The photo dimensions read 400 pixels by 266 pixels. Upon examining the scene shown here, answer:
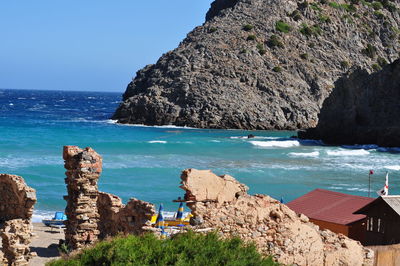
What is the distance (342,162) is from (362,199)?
3206 centimetres

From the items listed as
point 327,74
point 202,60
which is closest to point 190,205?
point 202,60

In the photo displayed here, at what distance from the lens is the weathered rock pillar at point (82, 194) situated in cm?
1764

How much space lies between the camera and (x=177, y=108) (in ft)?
266

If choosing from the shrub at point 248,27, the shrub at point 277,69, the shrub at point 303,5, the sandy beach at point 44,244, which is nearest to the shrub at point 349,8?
the shrub at point 303,5

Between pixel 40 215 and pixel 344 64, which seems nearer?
pixel 40 215

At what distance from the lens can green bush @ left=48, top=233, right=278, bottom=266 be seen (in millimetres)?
10414

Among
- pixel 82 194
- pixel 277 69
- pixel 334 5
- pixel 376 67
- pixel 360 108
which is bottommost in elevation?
pixel 82 194

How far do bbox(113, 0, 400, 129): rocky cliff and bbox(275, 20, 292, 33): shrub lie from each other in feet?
0.64

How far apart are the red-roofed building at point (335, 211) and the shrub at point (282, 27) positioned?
7598cm

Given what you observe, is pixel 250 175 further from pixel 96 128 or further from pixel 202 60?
pixel 202 60

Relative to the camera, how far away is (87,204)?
A: 18.0 meters

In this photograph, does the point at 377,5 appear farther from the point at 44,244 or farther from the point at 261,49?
the point at 44,244

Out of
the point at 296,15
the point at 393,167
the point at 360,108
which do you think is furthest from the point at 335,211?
the point at 296,15

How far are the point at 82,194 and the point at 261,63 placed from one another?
72.0 meters
